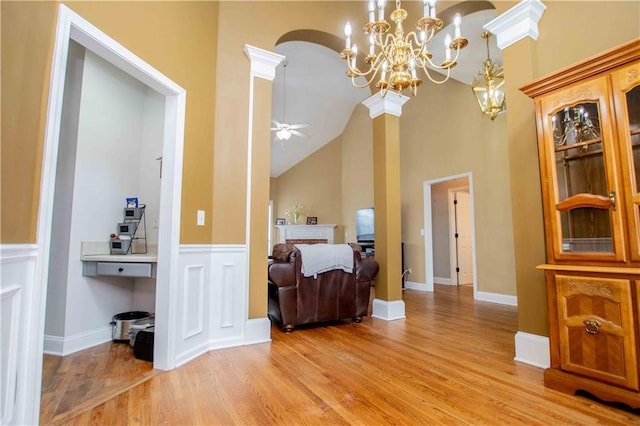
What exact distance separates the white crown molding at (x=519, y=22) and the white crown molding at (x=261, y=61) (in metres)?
1.90

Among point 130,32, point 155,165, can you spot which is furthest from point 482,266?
point 130,32

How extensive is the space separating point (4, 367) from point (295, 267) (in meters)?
2.18

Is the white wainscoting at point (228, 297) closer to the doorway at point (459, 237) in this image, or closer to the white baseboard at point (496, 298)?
the white baseboard at point (496, 298)

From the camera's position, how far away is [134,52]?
6.45ft

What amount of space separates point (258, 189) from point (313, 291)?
1.19m

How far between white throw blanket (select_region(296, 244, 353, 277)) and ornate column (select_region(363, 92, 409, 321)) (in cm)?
51

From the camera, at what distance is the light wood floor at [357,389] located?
5.17ft

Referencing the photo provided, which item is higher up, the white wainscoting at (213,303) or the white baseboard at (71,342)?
the white wainscoting at (213,303)

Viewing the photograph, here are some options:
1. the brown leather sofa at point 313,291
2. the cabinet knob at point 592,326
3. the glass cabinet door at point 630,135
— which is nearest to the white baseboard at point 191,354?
the brown leather sofa at point 313,291

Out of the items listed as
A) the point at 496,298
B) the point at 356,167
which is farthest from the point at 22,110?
the point at 356,167

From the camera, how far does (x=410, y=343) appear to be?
2752 millimetres

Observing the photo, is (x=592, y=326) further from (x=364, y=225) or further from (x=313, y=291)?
(x=364, y=225)

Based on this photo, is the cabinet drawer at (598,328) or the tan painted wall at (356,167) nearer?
the cabinet drawer at (598,328)

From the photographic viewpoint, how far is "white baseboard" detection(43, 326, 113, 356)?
2506mm
